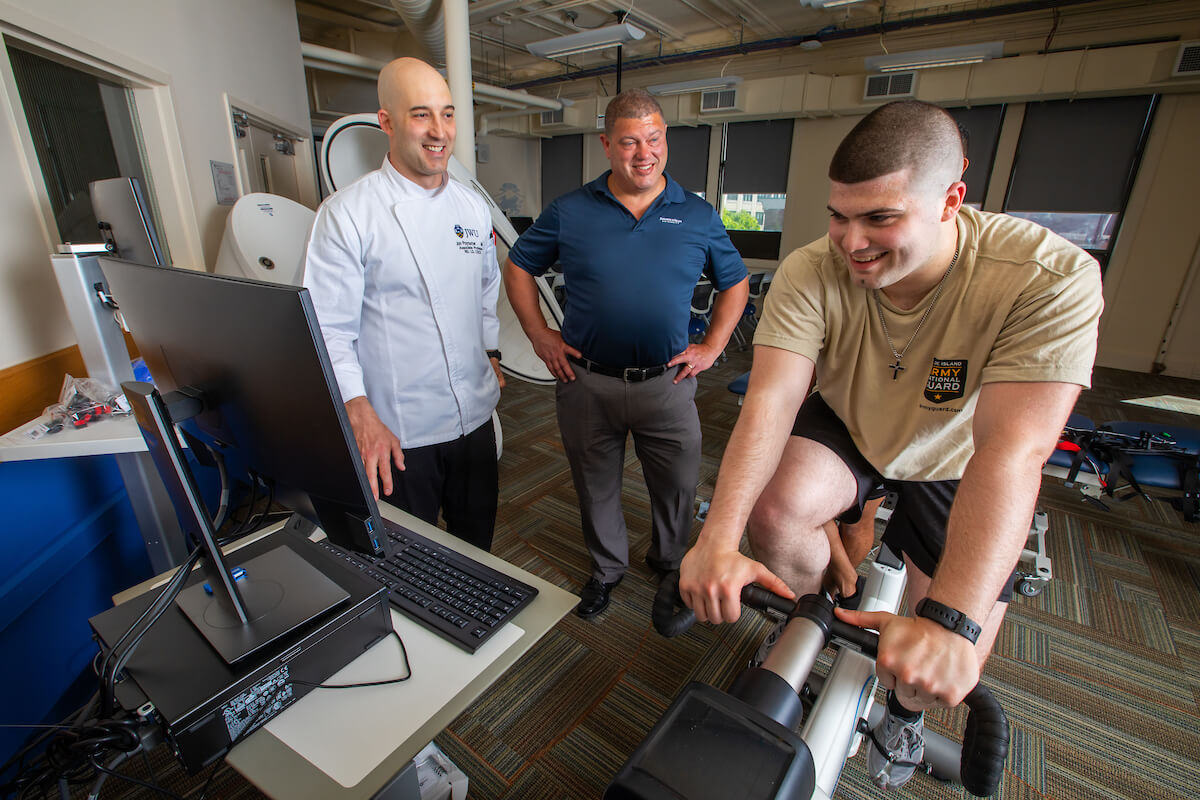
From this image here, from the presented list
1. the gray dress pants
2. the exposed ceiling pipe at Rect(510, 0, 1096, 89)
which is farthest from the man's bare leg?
the exposed ceiling pipe at Rect(510, 0, 1096, 89)

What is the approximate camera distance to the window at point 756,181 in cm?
675

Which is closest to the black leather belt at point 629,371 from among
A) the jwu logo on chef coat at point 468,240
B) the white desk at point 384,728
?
the jwu logo on chef coat at point 468,240

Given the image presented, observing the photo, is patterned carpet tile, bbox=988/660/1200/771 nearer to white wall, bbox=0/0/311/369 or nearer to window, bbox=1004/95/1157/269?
white wall, bbox=0/0/311/369

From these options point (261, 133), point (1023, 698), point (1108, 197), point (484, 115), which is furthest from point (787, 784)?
point (484, 115)

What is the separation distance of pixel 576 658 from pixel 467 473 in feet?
2.38

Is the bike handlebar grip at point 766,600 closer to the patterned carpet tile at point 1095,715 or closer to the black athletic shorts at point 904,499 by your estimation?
the black athletic shorts at point 904,499

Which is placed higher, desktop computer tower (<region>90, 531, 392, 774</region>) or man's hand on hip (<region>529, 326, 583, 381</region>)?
man's hand on hip (<region>529, 326, 583, 381</region>)

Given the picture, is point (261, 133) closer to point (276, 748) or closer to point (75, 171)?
point (75, 171)

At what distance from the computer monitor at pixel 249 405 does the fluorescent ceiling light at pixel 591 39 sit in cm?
476

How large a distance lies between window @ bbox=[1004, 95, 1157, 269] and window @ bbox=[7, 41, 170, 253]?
22.7 ft

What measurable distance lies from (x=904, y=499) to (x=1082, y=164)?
5.89 meters

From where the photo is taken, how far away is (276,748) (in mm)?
664

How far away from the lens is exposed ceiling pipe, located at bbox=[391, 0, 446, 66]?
383 cm

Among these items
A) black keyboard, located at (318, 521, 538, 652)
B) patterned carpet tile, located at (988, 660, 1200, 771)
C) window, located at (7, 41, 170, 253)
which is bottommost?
patterned carpet tile, located at (988, 660, 1200, 771)
